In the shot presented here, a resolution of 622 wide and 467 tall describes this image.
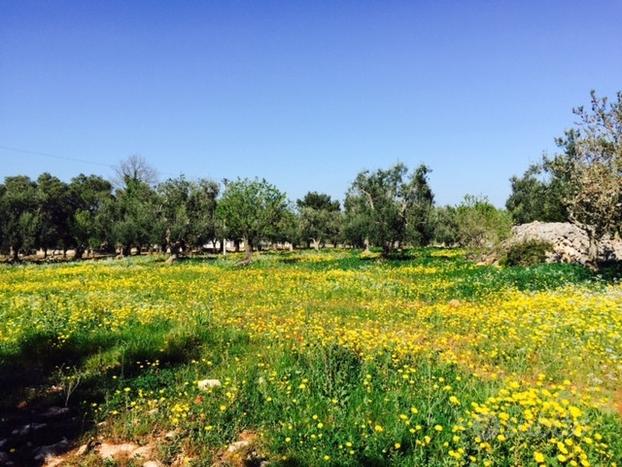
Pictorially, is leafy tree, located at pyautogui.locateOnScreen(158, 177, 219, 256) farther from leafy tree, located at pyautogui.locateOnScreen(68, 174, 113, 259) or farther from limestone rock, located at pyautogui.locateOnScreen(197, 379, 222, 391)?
limestone rock, located at pyautogui.locateOnScreen(197, 379, 222, 391)

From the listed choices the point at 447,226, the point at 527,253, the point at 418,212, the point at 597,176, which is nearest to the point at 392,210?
the point at 418,212

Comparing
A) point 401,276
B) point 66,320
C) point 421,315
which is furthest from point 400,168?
point 66,320

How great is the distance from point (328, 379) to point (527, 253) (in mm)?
28858

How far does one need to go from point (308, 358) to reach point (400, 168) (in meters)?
54.2

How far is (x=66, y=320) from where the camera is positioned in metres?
12.8

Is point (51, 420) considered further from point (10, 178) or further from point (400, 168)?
point (10, 178)

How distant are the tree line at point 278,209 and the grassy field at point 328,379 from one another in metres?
9.32

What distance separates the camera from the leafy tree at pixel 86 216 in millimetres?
66938

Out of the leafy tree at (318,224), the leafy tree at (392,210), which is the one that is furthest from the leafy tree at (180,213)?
the leafy tree at (318,224)

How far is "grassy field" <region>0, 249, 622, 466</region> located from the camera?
5.74 metres

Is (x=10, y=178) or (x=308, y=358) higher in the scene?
(x=10, y=178)

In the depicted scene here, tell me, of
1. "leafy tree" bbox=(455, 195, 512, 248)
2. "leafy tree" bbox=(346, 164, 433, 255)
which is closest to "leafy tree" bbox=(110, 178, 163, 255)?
"leafy tree" bbox=(346, 164, 433, 255)

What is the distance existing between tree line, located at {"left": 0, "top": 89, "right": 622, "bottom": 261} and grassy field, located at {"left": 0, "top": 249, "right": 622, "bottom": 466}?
9323 mm

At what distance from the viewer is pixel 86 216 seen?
225 ft
